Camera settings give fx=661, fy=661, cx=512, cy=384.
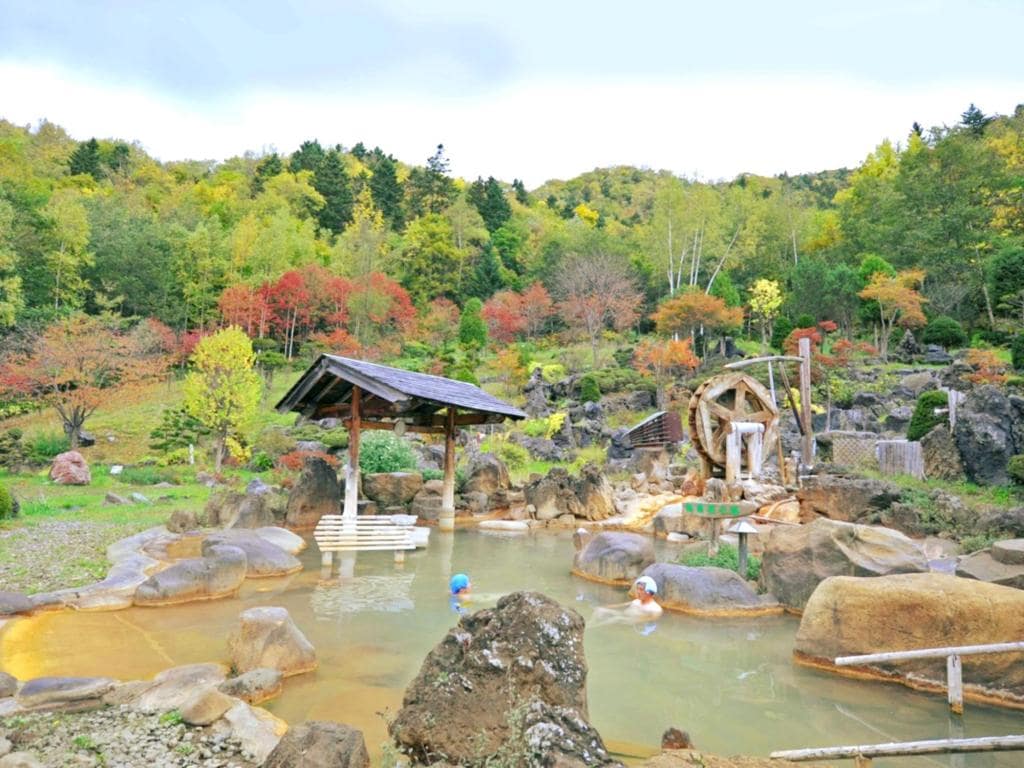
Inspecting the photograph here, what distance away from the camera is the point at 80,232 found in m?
28.3

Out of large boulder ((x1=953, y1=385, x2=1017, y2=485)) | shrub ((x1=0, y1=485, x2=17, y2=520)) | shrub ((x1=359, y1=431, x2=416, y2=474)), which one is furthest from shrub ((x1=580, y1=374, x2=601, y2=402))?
shrub ((x1=0, y1=485, x2=17, y2=520))

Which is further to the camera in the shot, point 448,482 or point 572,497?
point 572,497

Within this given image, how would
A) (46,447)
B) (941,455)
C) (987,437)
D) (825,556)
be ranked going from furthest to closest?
(46,447)
(941,455)
(987,437)
(825,556)

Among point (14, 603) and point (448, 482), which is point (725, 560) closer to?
point (448, 482)

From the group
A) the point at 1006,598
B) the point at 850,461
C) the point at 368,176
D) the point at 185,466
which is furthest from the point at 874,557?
the point at 368,176

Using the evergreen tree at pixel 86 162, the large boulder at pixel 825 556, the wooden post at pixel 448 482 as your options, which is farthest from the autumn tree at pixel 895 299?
the evergreen tree at pixel 86 162

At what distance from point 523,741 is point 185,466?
18830 millimetres

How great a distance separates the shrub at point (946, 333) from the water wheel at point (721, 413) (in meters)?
18.3

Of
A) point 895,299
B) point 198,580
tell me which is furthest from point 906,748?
→ point 895,299

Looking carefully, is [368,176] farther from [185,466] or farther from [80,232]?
[185,466]

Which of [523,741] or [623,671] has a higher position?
[523,741]

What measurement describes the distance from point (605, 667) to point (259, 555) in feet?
16.1

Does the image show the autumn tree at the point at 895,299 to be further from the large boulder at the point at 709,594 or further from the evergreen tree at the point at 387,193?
the evergreen tree at the point at 387,193

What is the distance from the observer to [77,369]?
18.0m
